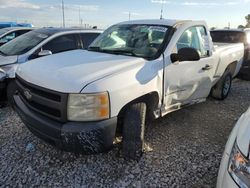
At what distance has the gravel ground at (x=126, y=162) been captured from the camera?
2973mm

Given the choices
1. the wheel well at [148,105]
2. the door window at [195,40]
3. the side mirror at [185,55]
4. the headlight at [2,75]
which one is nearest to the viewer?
the wheel well at [148,105]

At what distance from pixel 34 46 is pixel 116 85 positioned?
3.34 metres

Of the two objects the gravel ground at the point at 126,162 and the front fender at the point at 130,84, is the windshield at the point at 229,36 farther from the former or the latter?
the front fender at the point at 130,84

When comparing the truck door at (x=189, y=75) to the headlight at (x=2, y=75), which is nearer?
the truck door at (x=189, y=75)

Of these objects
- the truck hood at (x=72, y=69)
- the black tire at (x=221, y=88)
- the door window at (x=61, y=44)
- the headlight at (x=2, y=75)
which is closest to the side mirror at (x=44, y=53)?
the door window at (x=61, y=44)

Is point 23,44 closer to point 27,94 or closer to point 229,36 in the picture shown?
point 27,94

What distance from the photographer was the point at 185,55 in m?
3.65

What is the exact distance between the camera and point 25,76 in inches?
131

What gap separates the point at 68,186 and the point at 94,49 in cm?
221

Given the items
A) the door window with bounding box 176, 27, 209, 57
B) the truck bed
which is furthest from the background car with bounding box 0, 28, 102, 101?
the truck bed

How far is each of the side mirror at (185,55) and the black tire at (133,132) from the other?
2.93 ft

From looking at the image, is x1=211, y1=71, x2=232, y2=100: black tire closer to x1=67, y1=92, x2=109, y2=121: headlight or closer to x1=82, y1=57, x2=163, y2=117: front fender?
x1=82, y1=57, x2=163, y2=117: front fender

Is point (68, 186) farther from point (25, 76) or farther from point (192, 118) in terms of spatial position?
point (192, 118)

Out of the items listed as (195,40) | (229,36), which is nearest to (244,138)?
(195,40)
